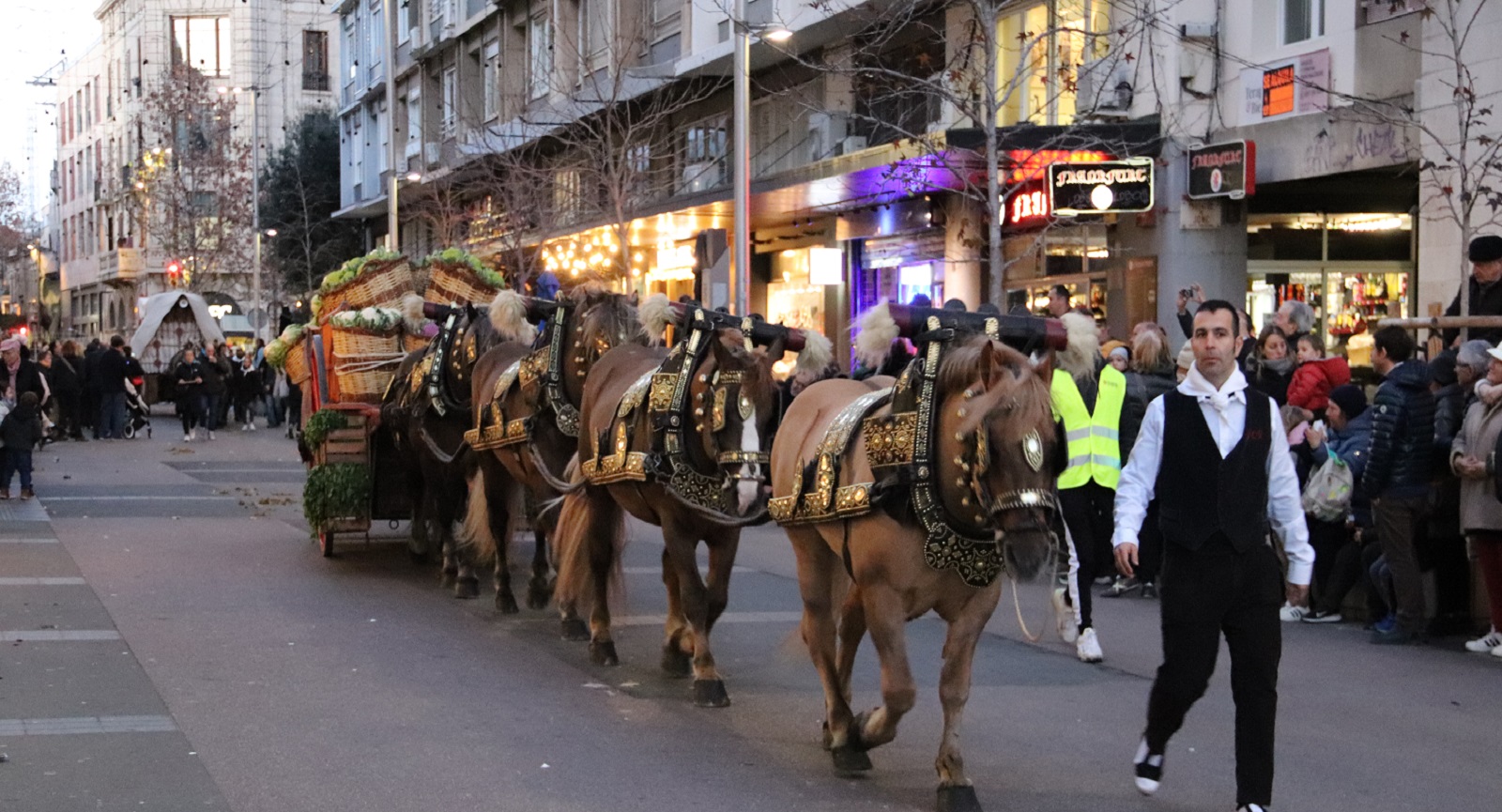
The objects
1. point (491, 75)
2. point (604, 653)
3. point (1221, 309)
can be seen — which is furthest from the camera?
point (491, 75)

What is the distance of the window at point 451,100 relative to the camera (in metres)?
41.5

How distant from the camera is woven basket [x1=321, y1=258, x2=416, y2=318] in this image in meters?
14.2

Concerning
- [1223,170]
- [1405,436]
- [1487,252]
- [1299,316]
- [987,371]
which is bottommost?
[1405,436]

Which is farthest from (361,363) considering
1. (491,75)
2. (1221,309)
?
(491,75)

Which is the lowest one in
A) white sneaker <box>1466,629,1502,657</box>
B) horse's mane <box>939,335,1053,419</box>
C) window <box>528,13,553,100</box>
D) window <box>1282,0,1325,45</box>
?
white sneaker <box>1466,629,1502,657</box>

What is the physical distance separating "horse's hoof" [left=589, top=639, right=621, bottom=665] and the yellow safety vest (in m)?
2.95

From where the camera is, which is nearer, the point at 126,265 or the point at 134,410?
the point at 134,410

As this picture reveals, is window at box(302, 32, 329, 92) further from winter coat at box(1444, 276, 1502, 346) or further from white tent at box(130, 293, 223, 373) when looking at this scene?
winter coat at box(1444, 276, 1502, 346)

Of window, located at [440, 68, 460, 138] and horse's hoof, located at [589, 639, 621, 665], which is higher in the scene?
window, located at [440, 68, 460, 138]

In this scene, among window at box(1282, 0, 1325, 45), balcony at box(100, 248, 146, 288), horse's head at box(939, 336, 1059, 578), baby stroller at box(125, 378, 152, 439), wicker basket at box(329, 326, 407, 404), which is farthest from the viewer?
balcony at box(100, 248, 146, 288)

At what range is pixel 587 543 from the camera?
9711 millimetres

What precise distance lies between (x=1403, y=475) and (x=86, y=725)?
752 cm

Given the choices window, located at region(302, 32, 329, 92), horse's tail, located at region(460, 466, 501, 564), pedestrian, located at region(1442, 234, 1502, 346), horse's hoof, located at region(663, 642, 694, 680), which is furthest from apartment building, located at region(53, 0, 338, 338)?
horse's hoof, located at region(663, 642, 694, 680)

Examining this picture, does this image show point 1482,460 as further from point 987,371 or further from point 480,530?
point 480,530
